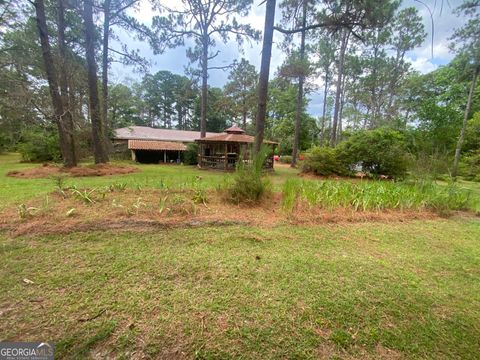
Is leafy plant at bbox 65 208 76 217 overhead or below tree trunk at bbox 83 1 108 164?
below

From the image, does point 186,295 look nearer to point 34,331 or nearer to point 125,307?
point 125,307

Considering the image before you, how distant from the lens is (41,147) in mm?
16203

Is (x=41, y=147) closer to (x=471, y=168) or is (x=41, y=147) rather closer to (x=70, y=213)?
(x=70, y=213)

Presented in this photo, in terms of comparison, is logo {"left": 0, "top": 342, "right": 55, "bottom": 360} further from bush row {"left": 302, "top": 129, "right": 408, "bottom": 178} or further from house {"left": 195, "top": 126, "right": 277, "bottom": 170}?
bush row {"left": 302, "top": 129, "right": 408, "bottom": 178}

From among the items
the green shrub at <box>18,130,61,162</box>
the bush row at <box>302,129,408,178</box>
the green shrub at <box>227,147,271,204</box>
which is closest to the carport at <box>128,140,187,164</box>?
the green shrub at <box>18,130,61,162</box>

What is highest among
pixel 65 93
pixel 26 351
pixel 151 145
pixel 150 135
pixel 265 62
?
pixel 265 62

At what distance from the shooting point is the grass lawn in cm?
156

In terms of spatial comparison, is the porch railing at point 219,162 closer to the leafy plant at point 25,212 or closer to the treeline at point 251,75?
the treeline at point 251,75

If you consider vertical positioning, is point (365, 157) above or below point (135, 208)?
above

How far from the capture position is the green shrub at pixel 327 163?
44.7 feet

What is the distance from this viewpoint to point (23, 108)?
368 inches

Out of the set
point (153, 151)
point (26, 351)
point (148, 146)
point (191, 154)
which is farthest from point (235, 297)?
point (153, 151)

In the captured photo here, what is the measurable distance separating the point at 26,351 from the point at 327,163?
46.7ft

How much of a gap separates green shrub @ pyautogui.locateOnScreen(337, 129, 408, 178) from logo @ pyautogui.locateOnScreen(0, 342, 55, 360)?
14.7 m
